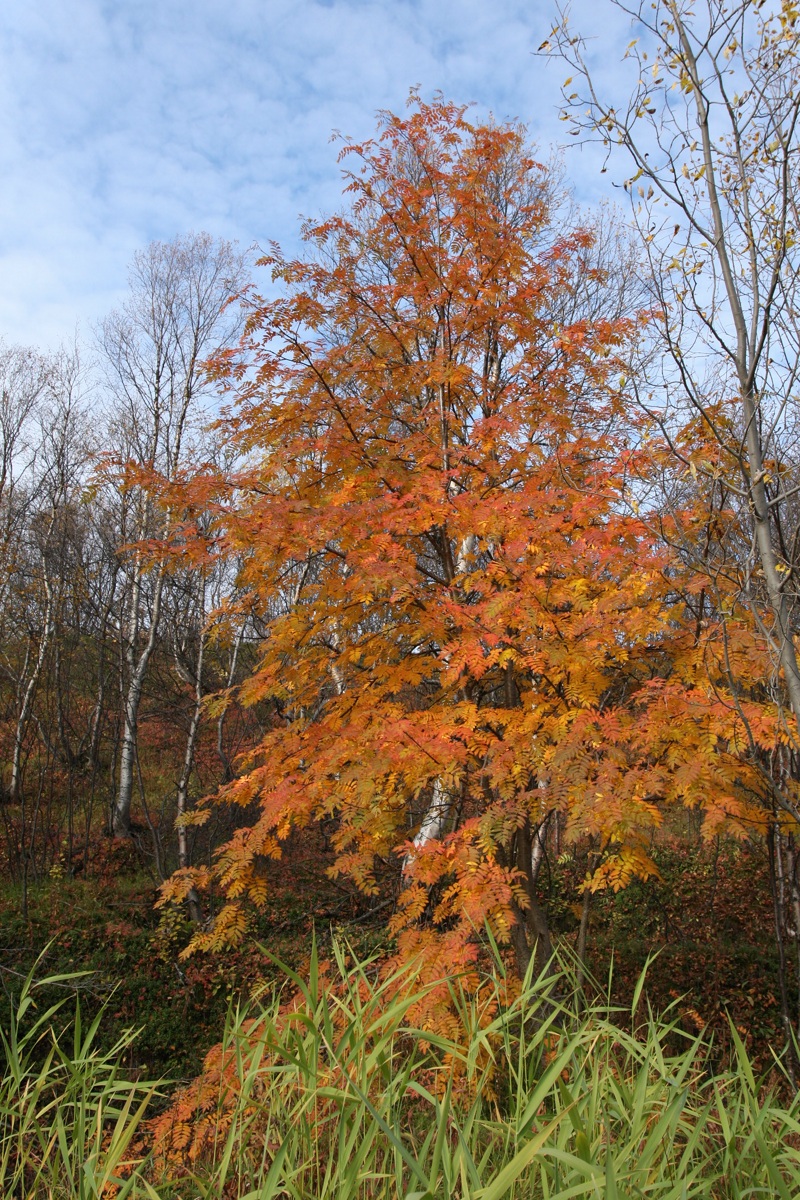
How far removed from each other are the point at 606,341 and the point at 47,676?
953 cm

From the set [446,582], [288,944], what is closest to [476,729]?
[446,582]

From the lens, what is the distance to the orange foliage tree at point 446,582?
9.95 feet

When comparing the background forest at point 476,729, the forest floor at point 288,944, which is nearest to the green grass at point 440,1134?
the background forest at point 476,729

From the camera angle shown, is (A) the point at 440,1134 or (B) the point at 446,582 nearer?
(A) the point at 440,1134

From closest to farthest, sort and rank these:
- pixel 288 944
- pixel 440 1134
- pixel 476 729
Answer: pixel 440 1134, pixel 476 729, pixel 288 944

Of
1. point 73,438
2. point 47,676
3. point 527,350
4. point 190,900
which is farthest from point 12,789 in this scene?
point 527,350

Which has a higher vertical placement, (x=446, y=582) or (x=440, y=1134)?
(x=446, y=582)

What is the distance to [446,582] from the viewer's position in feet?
14.5

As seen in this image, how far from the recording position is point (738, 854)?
33.3 feet

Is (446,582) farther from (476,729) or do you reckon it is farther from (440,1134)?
(440,1134)

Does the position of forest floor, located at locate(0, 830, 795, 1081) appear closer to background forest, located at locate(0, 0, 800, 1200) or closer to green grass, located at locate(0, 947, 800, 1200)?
background forest, located at locate(0, 0, 800, 1200)

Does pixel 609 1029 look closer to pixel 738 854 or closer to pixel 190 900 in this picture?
pixel 190 900

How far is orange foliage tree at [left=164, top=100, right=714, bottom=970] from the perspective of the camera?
119 inches

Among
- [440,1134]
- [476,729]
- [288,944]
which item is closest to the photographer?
[440,1134]
